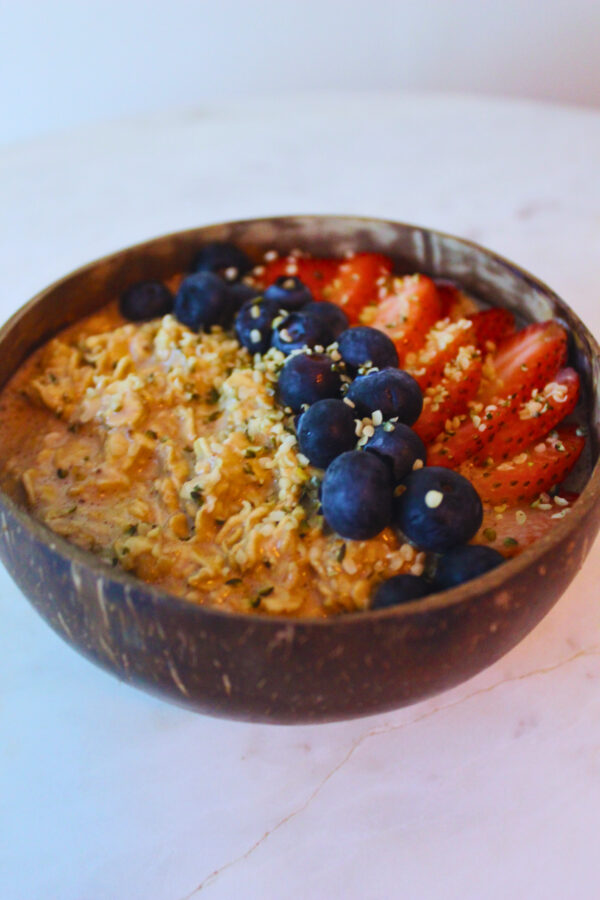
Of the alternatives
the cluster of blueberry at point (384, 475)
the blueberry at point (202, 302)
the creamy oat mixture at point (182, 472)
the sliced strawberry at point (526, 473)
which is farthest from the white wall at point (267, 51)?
the sliced strawberry at point (526, 473)

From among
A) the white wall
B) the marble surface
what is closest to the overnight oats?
the marble surface

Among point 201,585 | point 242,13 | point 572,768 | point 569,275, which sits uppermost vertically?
point 242,13

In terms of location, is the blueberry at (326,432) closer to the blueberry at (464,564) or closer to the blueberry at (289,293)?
the blueberry at (464,564)

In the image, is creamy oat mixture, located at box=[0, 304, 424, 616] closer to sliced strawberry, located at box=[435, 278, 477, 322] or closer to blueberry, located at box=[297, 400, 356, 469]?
blueberry, located at box=[297, 400, 356, 469]

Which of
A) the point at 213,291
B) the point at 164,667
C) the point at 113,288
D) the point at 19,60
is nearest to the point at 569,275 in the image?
the point at 213,291

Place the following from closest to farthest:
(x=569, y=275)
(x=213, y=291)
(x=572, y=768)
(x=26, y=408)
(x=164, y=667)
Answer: (x=164, y=667), (x=572, y=768), (x=26, y=408), (x=213, y=291), (x=569, y=275)

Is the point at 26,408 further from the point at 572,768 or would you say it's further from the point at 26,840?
the point at 572,768

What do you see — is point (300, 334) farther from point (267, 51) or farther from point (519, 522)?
point (267, 51)
